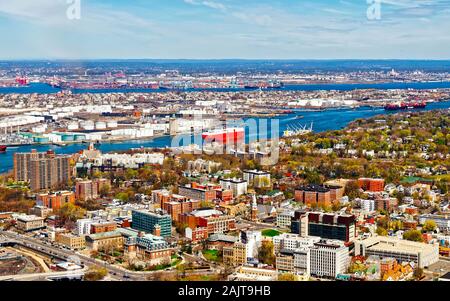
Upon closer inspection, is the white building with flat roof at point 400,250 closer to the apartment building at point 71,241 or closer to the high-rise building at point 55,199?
the apartment building at point 71,241

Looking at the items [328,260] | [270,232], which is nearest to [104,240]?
[270,232]

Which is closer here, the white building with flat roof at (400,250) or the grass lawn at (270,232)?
the white building with flat roof at (400,250)

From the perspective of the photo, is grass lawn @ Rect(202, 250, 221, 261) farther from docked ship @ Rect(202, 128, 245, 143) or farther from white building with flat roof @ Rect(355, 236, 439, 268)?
docked ship @ Rect(202, 128, 245, 143)

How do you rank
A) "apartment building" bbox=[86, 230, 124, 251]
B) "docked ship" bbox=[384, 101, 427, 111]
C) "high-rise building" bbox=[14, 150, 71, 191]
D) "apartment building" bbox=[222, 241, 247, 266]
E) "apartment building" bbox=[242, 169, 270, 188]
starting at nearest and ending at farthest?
"apartment building" bbox=[222, 241, 247, 266]
"apartment building" bbox=[86, 230, 124, 251]
"apartment building" bbox=[242, 169, 270, 188]
"high-rise building" bbox=[14, 150, 71, 191]
"docked ship" bbox=[384, 101, 427, 111]

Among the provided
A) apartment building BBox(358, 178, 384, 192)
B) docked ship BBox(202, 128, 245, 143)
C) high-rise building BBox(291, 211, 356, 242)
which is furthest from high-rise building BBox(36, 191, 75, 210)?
docked ship BBox(202, 128, 245, 143)

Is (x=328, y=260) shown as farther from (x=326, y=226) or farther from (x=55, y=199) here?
(x=55, y=199)

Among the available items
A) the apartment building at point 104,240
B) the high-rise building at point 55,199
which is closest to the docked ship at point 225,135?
the high-rise building at point 55,199
